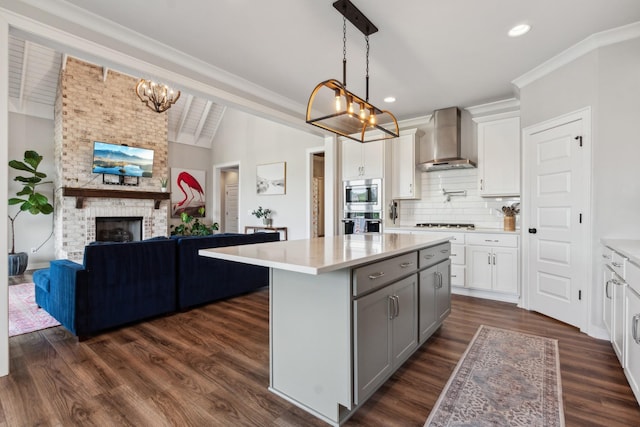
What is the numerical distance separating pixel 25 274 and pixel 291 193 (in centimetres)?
493

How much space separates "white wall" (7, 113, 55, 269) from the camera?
18.9ft

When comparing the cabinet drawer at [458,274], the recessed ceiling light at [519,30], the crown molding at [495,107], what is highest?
the recessed ceiling light at [519,30]

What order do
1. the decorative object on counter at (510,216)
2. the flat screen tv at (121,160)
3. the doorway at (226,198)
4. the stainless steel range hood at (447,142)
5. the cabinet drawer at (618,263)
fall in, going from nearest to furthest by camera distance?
the cabinet drawer at (618,263), the decorative object on counter at (510,216), the stainless steel range hood at (447,142), the flat screen tv at (121,160), the doorway at (226,198)

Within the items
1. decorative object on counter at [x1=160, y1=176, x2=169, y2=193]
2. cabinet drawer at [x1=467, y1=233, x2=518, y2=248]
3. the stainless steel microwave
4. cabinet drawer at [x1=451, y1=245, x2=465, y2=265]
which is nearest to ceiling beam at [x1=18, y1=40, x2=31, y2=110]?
decorative object on counter at [x1=160, y1=176, x2=169, y2=193]

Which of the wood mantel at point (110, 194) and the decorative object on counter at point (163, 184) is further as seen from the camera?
the decorative object on counter at point (163, 184)

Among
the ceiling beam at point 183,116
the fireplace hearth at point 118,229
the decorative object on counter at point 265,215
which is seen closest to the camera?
the fireplace hearth at point 118,229

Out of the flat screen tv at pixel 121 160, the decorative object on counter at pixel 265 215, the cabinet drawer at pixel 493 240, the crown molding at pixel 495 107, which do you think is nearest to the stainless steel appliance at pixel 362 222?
the cabinet drawer at pixel 493 240

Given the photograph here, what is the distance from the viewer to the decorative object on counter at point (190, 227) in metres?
7.62

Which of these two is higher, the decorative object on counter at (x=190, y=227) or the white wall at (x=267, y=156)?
the white wall at (x=267, y=156)

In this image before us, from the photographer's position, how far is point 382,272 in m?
1.93

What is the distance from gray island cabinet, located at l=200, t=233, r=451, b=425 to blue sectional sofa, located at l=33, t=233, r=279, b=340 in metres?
1.72

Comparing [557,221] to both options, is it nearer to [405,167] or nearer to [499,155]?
[499,155]

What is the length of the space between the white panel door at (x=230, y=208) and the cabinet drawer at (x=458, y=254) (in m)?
6.22

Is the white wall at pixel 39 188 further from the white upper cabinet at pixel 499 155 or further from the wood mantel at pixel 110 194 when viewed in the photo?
the white upper cabinet at pixel 499 155
